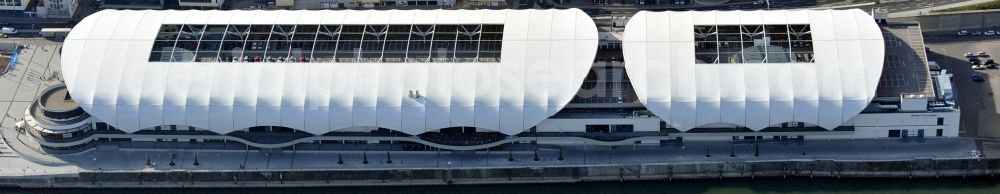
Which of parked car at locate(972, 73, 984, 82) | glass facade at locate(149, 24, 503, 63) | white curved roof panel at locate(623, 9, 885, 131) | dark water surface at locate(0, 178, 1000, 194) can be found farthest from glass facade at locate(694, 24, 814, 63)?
glass facade at locate(149, 24, 503, 63)

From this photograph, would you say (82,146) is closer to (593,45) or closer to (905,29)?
(593,45)

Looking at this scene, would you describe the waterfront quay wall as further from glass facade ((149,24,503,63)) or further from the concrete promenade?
glass facade ((149,24,503,63))

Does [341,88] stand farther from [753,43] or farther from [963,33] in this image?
[963,33]

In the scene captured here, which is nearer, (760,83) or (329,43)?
(760,83)

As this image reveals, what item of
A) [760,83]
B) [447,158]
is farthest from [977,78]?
[447,158]

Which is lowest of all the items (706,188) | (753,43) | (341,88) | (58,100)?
(706,188)

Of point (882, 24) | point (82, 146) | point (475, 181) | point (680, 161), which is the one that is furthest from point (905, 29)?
point (82, 146)

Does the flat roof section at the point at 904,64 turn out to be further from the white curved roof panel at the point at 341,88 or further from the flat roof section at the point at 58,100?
the flat roof section at the point at 58,100
